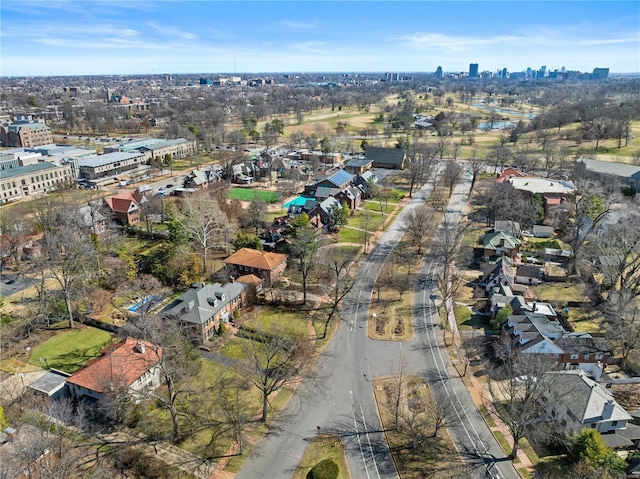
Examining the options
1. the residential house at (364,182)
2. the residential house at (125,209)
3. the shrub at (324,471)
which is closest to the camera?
the shrub at (324,471)

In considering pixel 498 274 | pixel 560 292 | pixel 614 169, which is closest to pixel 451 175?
pixel 614 169

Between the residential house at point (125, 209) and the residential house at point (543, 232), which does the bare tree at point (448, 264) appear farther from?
the residential house at point (125, 209)

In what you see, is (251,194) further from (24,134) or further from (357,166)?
(24,134)

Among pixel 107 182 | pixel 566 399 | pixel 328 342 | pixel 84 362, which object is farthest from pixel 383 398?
pixel 107 182

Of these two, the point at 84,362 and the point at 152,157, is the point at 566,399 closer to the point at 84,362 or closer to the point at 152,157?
the point at 84,362

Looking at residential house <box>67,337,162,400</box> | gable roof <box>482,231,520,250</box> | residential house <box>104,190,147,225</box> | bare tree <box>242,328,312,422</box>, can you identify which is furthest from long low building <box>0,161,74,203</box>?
gable roof <box>482,231,520,250</box>

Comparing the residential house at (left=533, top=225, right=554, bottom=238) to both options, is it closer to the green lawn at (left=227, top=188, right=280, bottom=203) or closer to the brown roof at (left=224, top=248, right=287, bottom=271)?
the brown roof at (left=224, top=248, right=287, bottom=271)

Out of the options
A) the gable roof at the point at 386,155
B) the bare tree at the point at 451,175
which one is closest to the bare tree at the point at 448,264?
the bare tree at the point at 451,175
